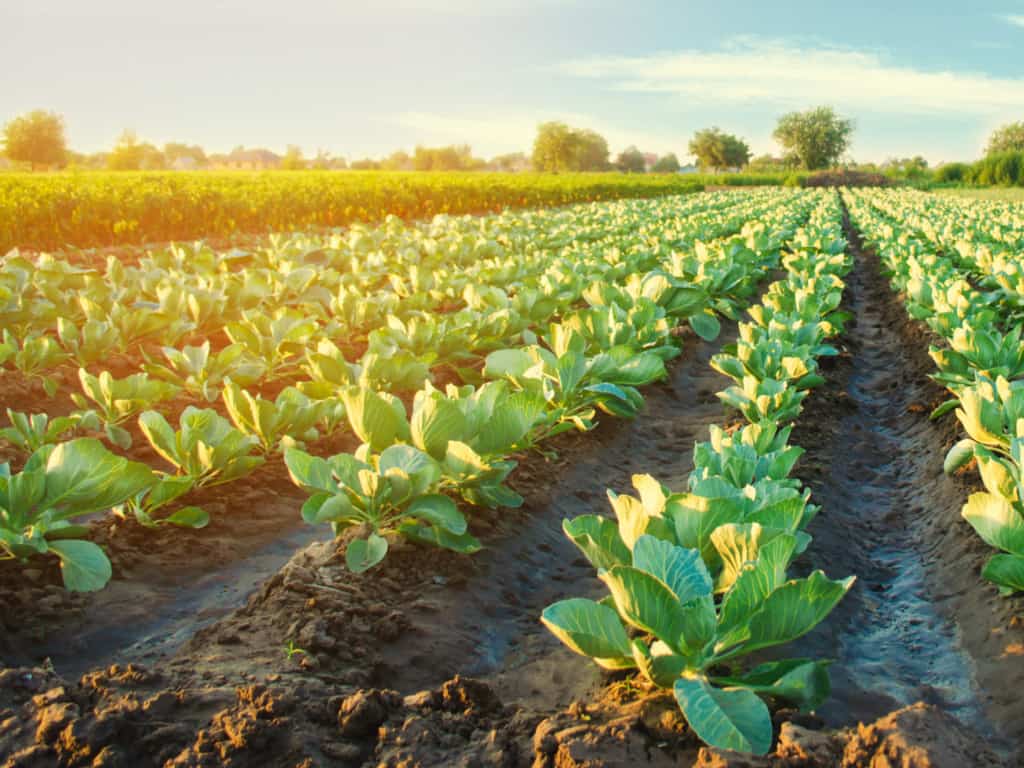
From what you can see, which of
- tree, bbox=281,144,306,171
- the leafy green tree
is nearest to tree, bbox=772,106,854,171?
the leafy green tree

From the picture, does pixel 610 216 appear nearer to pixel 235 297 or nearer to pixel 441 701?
pixel 235 297

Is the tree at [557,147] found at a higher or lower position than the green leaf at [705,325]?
higher

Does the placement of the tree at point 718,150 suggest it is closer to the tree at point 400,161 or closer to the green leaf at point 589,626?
the tree at point 400,161

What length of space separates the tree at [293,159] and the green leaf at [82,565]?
76448mm

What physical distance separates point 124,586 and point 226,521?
1.70 ft

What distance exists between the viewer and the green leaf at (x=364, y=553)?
90.3 inches

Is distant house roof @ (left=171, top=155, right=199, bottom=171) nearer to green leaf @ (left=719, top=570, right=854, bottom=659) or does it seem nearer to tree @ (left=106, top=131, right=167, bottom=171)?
tree @ (left=106, top=131, right=167, bottom=171)

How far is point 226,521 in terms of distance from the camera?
119 inches

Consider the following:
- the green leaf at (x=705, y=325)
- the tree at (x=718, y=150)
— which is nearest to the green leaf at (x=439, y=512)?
the green leaf at (x=705, y=325)

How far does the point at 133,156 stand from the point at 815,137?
62.3 metres

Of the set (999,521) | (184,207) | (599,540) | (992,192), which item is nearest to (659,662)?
(599,540)

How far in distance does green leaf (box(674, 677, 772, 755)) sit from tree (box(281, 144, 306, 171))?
77.6 m

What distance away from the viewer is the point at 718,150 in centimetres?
8288

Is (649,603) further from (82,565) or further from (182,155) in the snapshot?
(182,155)
